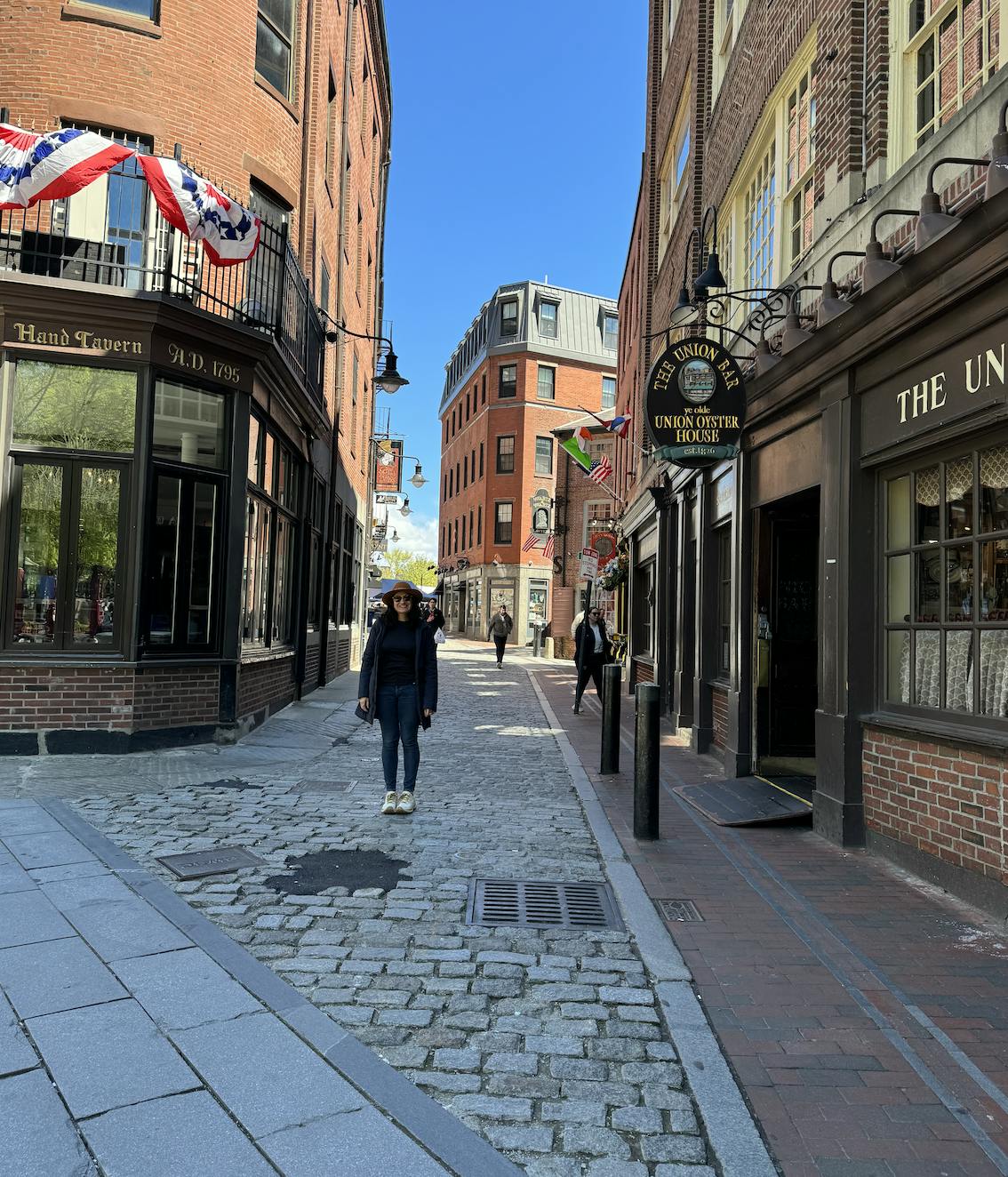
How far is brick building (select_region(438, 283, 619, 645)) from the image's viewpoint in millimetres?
49312

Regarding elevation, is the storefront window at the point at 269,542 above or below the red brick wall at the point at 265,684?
above

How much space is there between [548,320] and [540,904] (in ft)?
161

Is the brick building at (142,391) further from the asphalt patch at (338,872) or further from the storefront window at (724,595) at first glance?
the storefront window at (724,595)

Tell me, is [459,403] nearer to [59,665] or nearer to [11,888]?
[59,665]

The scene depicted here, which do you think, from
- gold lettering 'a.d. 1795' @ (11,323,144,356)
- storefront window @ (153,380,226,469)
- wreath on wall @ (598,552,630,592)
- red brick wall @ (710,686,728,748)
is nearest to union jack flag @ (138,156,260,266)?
gold lettering 'a.d. 1795' @ (11,323,144,356)

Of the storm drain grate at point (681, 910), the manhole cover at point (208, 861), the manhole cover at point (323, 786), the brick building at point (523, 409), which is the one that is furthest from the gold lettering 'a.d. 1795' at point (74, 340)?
the brick building at point (523, 409)

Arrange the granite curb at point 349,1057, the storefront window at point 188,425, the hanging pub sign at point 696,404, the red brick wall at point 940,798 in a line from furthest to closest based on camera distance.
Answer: the storefront window at point 188,425 < the hanging pub sign at point 696,404 < the red brick wall at point 940,798 < the granite curb at point 349,1057

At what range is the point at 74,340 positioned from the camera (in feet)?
30.7

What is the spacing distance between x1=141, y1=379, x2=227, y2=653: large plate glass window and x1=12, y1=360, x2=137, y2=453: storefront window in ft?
1.06

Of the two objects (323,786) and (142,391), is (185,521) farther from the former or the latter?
(323,786)

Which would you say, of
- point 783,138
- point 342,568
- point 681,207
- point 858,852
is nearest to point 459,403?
point 342,568

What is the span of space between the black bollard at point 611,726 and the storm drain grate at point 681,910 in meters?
4.25

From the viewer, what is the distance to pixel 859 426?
6.61 metres

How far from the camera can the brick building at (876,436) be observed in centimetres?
523
